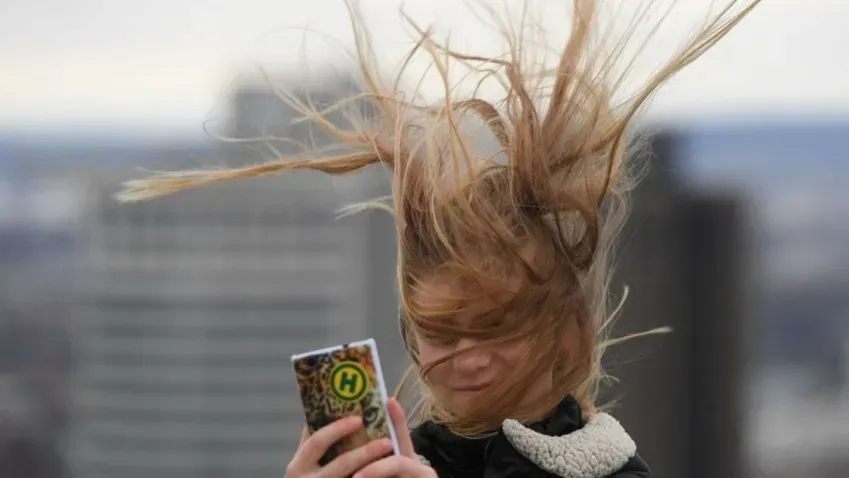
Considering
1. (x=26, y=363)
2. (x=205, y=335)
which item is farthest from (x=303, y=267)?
(x=26, y=363)

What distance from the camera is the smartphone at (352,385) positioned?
60 centimetres

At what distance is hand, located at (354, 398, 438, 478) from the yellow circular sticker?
2cm

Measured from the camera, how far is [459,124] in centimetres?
71

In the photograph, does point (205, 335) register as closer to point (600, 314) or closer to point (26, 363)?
point (26, 363)

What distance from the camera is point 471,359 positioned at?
66 centimetres

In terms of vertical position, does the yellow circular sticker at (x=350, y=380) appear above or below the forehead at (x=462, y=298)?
below

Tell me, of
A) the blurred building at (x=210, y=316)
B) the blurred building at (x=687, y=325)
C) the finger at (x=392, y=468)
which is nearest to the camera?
the finger at (x=392, y=468)

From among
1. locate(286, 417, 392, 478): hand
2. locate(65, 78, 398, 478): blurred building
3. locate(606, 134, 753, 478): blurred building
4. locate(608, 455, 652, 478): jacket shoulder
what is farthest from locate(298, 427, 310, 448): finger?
locate(65, 78, 398, 478): blurred building

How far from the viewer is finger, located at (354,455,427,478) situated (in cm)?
59

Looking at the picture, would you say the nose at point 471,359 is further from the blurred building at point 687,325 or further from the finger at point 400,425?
the blurred building at point 687,325

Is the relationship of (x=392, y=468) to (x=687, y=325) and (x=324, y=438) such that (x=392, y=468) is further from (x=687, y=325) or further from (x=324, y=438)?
(x=687, y=325)

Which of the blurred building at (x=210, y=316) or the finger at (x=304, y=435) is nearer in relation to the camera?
the finger at (x=304, y=435)

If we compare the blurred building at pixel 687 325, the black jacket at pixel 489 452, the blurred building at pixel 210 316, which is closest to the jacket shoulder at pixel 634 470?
the black jacket at pixel 489 452

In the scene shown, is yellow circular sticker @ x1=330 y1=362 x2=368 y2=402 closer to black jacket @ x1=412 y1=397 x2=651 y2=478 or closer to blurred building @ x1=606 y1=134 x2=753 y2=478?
black jacket @ x1=412 y1=397 x2=651 y2=478
